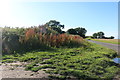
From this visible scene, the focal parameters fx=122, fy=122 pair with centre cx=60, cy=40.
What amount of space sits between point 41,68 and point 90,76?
1.87 m

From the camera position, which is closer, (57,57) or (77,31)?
(57,57)

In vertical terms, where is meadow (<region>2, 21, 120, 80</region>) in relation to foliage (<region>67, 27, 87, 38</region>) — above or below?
below

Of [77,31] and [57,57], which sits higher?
[77,31]

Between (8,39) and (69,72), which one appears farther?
(8,39)


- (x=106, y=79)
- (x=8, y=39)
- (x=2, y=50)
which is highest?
(x=8, y=39)

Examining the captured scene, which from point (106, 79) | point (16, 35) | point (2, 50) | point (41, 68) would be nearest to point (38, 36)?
point (16, 35)

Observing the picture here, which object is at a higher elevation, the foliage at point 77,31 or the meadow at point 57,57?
the foliage at point 77,31

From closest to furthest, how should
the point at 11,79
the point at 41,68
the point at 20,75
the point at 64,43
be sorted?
the point at 11,79
the point at 20,75
the point at 41,68
the point at 64,43

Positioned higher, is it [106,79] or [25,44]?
[25,44]

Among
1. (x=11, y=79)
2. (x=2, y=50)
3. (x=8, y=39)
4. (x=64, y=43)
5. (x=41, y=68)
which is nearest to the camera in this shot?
(x=11, y=79)

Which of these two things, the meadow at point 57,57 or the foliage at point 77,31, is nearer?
the meadow at point 57,57

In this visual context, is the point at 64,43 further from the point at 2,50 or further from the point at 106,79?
the point at 106,79

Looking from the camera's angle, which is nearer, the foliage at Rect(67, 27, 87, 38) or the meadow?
the meadow

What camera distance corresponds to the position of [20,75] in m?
3.96
